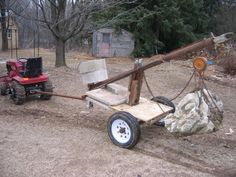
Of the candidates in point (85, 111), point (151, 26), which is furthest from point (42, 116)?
point (151, 26)

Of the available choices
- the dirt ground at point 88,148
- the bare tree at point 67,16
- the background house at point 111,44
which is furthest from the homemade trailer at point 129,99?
the background house at point 111,44

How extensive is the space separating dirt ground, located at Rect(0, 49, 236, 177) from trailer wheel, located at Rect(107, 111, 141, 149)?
0.11 meters

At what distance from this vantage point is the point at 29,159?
5.50m

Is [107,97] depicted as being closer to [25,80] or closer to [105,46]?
[25,80]

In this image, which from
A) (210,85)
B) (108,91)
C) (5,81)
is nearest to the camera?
(108,91)

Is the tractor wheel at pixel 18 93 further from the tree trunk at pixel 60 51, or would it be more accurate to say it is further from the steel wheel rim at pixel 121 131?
the tree trunk at pixel 60 51

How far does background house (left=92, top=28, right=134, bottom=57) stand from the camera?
2073cm

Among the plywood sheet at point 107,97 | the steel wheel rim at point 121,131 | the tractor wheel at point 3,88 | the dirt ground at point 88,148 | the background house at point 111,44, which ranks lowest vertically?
the dirt ground at point 88,148

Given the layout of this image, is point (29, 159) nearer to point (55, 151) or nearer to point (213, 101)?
point (55, 151)

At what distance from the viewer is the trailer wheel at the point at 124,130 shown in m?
5.79

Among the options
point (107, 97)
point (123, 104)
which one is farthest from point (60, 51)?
point (123, 104)

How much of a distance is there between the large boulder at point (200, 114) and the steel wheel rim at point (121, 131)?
33.7 inches

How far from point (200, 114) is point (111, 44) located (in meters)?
15.5

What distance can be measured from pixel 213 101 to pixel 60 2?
8.66 meters
